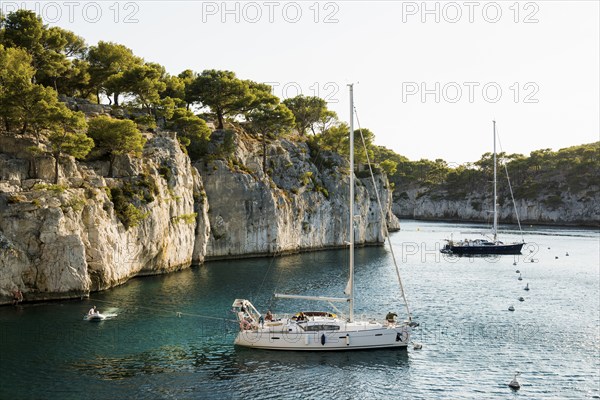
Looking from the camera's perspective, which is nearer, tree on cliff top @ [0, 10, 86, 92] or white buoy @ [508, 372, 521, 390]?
white buoy @ [508, 372, 521, 390]

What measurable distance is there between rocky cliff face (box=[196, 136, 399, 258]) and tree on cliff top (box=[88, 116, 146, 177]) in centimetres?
2155

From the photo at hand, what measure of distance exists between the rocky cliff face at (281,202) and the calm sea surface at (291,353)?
17.5m

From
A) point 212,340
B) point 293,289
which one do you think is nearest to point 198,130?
point 293,289

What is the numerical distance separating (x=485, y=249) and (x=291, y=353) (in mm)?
78751

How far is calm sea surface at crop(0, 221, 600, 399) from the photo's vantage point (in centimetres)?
3472

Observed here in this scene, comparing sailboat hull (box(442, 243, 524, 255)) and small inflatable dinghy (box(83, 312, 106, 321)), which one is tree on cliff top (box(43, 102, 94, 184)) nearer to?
small inflatable dinghy (box(83, 312, 106, 321))

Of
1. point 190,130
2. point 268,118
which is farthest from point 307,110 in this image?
point 190,130

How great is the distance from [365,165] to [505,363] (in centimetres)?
10182

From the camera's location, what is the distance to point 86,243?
5816cm

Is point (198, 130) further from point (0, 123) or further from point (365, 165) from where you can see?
point (365, 165)

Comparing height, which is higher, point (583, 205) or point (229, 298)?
point (583, 205)

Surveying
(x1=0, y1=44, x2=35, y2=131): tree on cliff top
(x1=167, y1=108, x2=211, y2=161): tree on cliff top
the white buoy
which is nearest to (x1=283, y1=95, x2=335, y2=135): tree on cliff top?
(x1=167, y1=108, x2=211, y2=161): tree on cliff top

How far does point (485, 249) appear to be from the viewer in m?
110

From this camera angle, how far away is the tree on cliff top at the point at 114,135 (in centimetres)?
6931
